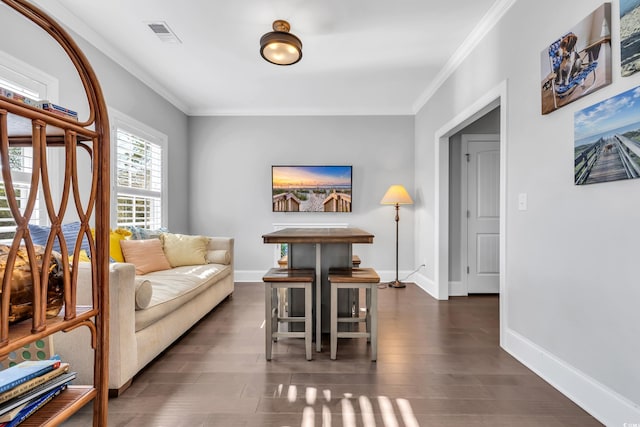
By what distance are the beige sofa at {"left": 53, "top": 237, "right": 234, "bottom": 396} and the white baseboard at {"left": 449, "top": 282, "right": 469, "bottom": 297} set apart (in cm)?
301

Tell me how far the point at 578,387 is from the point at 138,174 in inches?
171

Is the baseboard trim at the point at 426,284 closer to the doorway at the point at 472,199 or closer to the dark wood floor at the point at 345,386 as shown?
the doorway at the point at 472,199

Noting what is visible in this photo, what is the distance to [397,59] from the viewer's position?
3402mm

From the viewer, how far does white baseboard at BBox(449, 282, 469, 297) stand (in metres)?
4.15

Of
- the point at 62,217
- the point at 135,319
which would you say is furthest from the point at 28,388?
the point at 135,319

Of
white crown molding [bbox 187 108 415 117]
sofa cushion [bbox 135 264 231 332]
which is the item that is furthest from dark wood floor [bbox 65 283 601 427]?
white crown molding [bbox 187 108 415 117]

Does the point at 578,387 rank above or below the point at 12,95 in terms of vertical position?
below

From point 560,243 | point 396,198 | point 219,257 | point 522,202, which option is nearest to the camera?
point 560,243

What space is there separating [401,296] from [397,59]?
9.17 feet

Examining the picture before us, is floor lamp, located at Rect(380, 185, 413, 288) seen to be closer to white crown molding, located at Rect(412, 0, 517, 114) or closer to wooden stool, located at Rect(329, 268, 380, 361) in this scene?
white crown molding, located at Rect(412, 0, 517, 114)

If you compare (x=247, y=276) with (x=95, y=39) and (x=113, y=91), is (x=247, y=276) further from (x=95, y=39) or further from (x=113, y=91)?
(x=95, y=39)

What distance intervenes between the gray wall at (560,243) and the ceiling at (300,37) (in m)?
0.53

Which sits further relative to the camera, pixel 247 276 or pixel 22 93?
pixel 247 276

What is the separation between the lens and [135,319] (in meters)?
2.04
